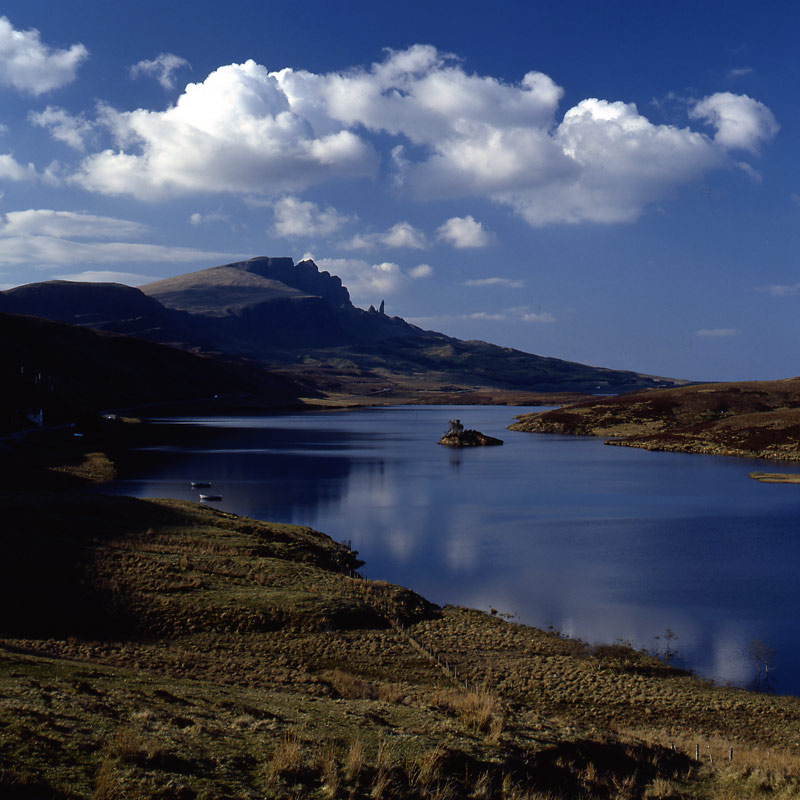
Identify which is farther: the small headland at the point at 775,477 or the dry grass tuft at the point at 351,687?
the small headland at the point at 775,477

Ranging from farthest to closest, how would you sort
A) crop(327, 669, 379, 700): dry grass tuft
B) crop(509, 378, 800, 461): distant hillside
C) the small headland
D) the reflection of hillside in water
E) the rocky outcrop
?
the rocky outcrop
crop(509, 378, 800, 461): distant hillside
the small headland
the reflection of hillside in water
crop(327, 669, 379, 700): dry grass tuft

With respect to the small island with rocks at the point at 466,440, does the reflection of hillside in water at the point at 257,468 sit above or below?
below

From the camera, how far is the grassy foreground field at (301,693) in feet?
44.5

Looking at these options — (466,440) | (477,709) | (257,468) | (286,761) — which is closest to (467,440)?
(466,440)

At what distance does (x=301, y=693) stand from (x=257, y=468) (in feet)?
256

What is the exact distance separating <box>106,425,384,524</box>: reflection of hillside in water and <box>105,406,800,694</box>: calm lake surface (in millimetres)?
338

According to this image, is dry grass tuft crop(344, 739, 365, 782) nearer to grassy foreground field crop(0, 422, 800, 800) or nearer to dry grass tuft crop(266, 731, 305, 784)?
grassy foreground field crop(0, 422, 800, 800)

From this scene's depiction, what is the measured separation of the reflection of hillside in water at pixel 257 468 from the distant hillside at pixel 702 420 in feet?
182

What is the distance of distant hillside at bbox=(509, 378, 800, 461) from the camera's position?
129000 millimetres

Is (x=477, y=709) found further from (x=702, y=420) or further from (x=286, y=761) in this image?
(x=702, y=420)

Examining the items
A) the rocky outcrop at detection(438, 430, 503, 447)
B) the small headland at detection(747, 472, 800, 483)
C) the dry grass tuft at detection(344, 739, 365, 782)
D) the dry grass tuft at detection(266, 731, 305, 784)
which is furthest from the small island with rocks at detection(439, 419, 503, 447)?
the dry grass tuft at detection(266, 731, 305, 784)

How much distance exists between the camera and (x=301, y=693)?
22812mm

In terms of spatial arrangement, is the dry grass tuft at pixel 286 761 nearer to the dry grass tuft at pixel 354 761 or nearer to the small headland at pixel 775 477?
the dry grass tuft at pixel 354 761

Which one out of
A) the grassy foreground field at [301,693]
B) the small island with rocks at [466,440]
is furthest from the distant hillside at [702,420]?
the grassy foreground field at [301,693]
